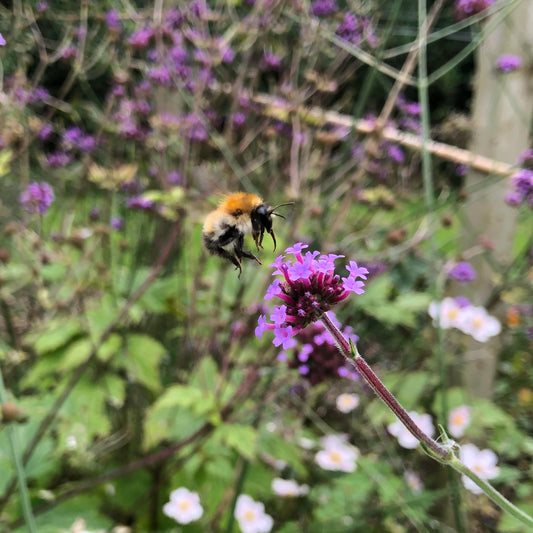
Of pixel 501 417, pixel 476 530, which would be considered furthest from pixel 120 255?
pixel 476 530

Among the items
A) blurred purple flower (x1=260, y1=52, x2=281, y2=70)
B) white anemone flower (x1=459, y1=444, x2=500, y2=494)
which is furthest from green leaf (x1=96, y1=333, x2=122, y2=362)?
blurred purple flower (x1=260, y1=52, x2=281, y2=70)

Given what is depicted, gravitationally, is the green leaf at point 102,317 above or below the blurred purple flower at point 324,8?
below

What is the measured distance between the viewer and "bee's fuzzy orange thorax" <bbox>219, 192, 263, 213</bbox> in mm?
1241

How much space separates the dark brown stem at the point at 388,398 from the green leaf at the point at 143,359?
5.39ft

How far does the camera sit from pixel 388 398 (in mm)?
644

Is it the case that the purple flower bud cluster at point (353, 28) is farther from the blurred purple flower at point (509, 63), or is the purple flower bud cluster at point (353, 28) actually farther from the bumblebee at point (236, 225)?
the bumblebee at point (236, 225)

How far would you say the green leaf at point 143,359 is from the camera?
2.19 meters

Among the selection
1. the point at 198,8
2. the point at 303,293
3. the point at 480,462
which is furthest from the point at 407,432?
the point at 198,8

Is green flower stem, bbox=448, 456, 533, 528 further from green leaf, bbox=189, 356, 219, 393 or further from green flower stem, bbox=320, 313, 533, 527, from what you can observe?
green leaf, bbox=189, 356, 219, 393

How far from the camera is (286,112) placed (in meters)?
2.48

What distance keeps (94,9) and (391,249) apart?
2048 millimetres

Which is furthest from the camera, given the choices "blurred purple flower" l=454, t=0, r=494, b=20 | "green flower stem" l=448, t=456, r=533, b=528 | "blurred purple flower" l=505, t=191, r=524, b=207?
"blurred purple flower" l=454, t=0, r=494, b=20

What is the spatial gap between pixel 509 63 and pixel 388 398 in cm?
220

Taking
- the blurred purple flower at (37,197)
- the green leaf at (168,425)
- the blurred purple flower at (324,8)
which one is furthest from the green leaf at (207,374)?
the blurred purple flower at (324,8)
